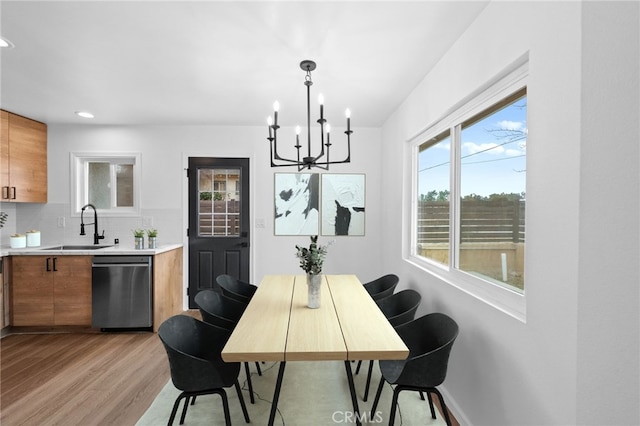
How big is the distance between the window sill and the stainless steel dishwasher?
120 inches

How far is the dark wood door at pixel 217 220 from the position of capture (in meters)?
4.23

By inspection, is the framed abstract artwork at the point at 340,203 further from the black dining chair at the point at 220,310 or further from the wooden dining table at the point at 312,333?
the black dining chair at the point at 220,310

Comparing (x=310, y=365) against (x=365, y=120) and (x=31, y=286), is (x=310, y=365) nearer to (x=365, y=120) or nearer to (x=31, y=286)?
(x=365, y=120)

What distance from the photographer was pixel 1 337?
3.40 metres

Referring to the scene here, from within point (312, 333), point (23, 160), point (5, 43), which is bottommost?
point (312, 333)

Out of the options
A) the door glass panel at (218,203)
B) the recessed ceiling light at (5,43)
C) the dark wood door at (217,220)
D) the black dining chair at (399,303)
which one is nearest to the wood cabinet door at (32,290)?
the dark wood door at (217,220)

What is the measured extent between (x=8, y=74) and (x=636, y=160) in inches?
162

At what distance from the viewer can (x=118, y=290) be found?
3.49 meters

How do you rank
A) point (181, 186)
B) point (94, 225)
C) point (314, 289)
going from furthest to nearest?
point (181, 186) → point (94, 225) → point (314, 289)

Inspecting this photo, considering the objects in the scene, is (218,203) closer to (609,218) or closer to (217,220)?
(217,220)

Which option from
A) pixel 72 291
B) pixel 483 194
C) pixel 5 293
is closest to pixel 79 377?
pixel 72 291

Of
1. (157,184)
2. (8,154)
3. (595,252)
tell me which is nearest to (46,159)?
(8,154)

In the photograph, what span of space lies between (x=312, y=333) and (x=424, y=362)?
0.59m

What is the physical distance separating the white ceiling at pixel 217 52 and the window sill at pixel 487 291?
1606 mm
